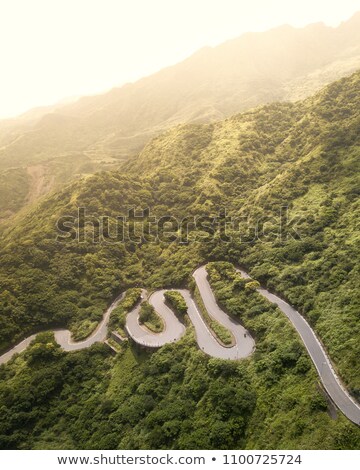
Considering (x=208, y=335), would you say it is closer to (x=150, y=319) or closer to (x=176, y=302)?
(x=176, y=302)

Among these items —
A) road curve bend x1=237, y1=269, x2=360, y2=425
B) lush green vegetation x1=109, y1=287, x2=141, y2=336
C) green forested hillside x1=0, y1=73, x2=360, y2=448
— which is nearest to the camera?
road curve bend x1=237, y1=269, x2=360, y2=425

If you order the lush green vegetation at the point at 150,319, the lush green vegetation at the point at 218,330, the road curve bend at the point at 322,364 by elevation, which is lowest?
the road curve bend at the point at 322,364

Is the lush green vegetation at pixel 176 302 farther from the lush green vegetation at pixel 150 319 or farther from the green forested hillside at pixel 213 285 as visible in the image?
the green forested hillside at pixel 213 285
